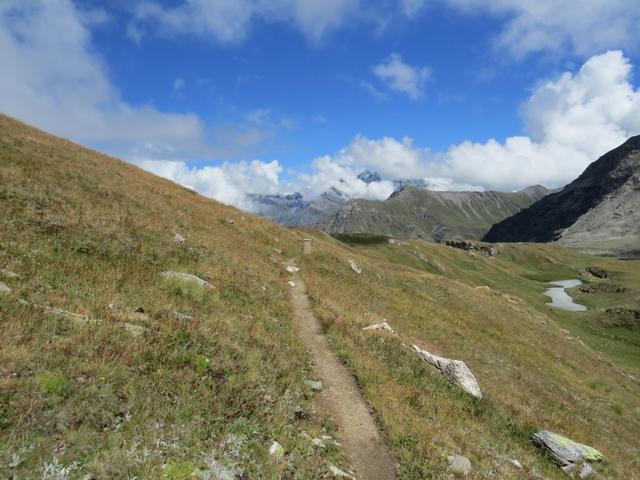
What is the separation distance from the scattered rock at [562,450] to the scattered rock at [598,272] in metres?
196

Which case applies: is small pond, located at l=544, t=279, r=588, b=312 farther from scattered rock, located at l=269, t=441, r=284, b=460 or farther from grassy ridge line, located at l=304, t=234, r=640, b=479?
scattered rock, located at l=269, t=441, r=284, b=460

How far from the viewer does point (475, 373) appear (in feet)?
79.3

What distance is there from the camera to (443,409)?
14.8 m

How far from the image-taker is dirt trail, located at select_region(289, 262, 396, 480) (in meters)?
10.2

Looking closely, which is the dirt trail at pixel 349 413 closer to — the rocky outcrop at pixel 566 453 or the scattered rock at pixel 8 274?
the rocky outcrop at pixel 566 453

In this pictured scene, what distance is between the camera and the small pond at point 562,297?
101125 millimetres

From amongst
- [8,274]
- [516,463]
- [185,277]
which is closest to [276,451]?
[516,463]

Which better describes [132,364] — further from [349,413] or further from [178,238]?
[178,238]

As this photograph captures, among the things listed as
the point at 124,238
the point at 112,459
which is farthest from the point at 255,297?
the point at 112,459

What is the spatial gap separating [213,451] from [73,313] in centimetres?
547

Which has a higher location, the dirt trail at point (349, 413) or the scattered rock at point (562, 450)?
the dirt trail at point (349, 413)

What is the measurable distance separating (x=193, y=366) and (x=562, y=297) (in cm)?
13470

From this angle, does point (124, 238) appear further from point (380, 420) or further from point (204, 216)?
point (204, 216)

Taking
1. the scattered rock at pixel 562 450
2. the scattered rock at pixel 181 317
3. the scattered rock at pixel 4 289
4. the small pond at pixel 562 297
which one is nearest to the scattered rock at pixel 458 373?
the scattered rock at pixel 562 450
